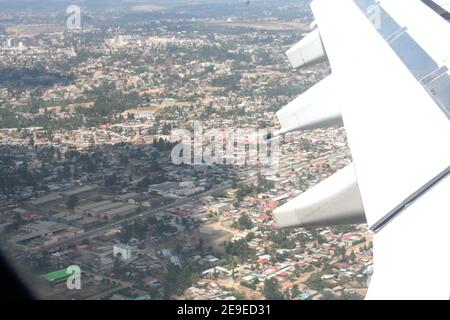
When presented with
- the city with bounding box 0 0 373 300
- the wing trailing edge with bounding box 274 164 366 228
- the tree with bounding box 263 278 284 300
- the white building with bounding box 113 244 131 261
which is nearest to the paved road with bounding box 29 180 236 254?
the city with bounding box 0 0 373 300

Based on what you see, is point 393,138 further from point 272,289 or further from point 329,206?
point 272,289

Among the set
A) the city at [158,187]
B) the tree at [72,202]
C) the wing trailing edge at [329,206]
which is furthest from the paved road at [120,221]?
the wing trailing edge at [329,206]

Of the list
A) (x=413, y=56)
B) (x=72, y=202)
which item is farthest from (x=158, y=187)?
(x=413, y=56)

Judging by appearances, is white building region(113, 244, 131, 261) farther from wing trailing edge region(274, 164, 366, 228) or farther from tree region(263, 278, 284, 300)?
wing trailing edge region(274, 164, 366, 228)

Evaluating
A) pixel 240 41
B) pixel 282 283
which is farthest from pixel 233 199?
pixel 240 41

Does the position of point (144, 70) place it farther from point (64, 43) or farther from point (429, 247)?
point (429, 247)

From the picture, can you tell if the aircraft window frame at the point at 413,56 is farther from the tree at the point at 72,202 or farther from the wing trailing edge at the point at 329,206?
the tree at the point at 72,202
